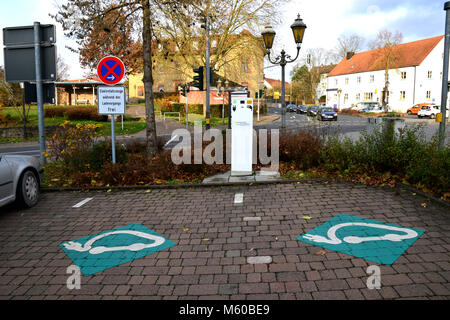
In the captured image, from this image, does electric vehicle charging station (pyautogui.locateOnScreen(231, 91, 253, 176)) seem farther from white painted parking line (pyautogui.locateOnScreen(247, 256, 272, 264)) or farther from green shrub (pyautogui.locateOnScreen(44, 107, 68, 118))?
green shrub (pyautogui.locateOnScreen(44, 107, 68, 118))

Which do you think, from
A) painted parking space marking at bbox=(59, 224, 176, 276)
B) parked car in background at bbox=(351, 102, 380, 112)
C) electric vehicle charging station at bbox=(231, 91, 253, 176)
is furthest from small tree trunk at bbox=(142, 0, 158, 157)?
parked car in background at bbox=(351, 102, 380, 112)

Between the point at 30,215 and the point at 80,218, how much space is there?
1009 mm

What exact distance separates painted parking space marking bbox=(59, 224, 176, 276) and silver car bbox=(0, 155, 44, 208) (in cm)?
200

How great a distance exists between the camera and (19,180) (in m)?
6.46

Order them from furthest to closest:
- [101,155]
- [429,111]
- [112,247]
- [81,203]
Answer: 1. [429,111]
2. [101,155]
3. [81,203]
4. [112,247]

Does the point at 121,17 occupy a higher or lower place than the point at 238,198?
higher

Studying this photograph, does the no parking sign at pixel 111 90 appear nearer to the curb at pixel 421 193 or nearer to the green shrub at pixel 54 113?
the curb at pixel 421 193

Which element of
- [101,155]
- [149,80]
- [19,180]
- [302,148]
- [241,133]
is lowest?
[19,180]

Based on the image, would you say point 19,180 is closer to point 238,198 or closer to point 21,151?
point 238,198

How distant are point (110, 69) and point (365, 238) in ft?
22.6

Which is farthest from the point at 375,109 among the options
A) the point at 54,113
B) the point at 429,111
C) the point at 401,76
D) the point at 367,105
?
the point at 54,113

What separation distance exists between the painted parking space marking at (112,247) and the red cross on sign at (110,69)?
15.0 feet

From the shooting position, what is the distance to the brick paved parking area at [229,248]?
3500mm
